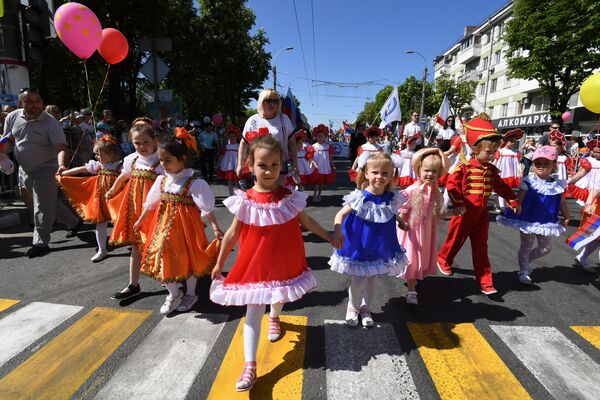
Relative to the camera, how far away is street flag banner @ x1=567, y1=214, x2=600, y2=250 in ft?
14.6

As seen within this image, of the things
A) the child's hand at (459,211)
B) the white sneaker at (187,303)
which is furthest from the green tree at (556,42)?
the white sneaker at (187,303)

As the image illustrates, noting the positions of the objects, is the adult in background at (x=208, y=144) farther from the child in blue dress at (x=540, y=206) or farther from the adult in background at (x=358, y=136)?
the child in blue dress at (x=540, y=206)

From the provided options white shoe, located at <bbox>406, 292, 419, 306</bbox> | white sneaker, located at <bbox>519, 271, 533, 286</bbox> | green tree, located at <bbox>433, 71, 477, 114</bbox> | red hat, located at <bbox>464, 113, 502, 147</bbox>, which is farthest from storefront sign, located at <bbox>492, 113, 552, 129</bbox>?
white shoe, located at <bbox>406, 292, 419, 306</bbox>

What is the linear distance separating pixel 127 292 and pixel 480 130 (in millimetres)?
4329

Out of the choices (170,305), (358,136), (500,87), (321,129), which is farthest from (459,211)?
(500,87)

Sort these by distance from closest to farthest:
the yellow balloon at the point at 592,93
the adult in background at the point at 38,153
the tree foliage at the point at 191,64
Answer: the adult in background at the point at 38,153
the yellow balloon at the point at 592,93
the tree foliage at the point at 191,64

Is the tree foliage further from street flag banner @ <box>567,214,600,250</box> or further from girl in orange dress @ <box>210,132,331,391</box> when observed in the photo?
street flag banner @ <box>567,214,600,250</box>

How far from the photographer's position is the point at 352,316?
330 cm

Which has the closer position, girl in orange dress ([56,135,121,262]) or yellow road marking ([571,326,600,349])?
yellow road marking ([571,326,600,349])

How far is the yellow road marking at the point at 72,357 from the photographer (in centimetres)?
243

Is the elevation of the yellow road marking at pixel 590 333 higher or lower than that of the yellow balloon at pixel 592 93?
lower

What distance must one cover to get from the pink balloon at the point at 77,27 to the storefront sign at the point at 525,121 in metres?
32.2

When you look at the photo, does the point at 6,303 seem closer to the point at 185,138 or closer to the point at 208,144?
the point at 185,138

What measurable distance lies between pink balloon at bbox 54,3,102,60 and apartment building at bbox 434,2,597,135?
97.5 feet
